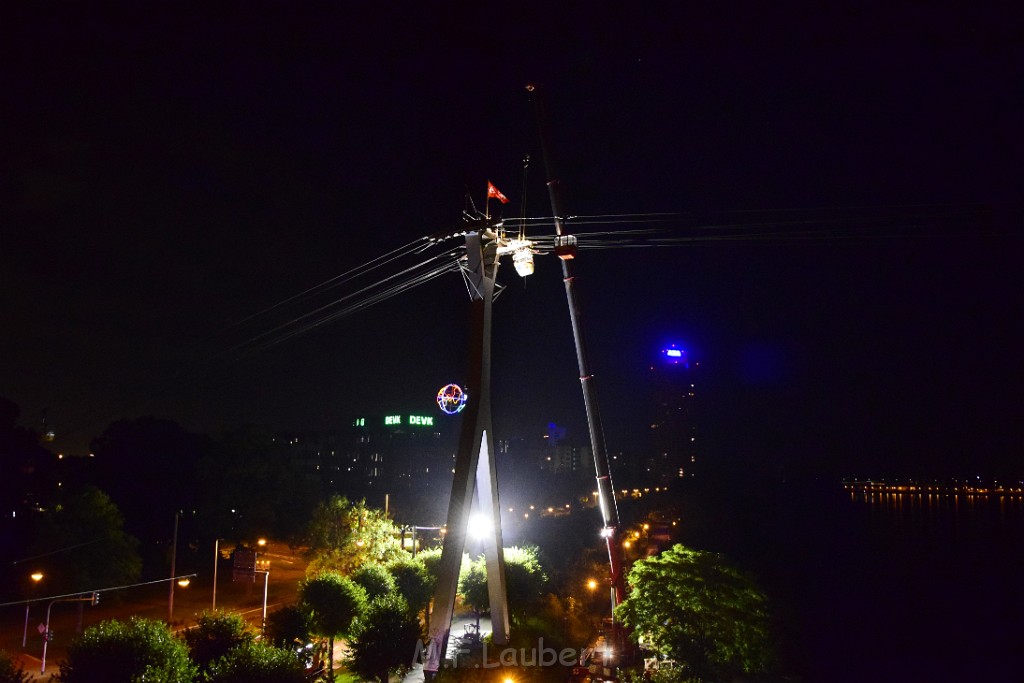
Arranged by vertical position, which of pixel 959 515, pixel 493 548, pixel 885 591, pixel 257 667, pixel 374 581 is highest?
pixel 493 548

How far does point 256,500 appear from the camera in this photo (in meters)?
53.9

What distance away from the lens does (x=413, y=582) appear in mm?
28703

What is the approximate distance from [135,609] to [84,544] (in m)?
6.08

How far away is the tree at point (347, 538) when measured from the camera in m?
35.7

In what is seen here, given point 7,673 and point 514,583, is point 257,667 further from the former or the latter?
point 514,583

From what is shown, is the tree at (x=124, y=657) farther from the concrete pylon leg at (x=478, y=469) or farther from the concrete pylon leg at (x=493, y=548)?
the concrete pylon leg at (x=493, y=548)

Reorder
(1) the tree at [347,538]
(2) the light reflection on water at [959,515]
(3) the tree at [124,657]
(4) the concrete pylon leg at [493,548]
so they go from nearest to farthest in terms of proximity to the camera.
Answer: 1. (3) the tree at [124,657]
2. (4) the concrete pylon leg at [493,548]
3. (1) the tree at [347,538]
4. (2) the light reflection on water at [959,515]

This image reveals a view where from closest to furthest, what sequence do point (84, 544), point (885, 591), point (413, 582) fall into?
1. point (413, 582)
2. point (84, 544)
3. point (885, 591)

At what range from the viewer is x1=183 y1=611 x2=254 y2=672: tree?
19.0 meters

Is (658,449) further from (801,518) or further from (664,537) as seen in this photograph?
(664,537)

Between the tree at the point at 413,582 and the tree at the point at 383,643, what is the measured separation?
7073mm

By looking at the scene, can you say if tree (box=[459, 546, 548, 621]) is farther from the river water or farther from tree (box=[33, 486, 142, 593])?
the river water

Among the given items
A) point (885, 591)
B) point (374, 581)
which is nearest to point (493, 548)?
point (374, 581)

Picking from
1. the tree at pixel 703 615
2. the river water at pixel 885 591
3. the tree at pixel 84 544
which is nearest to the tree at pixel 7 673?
the tree at pixel 703 615
